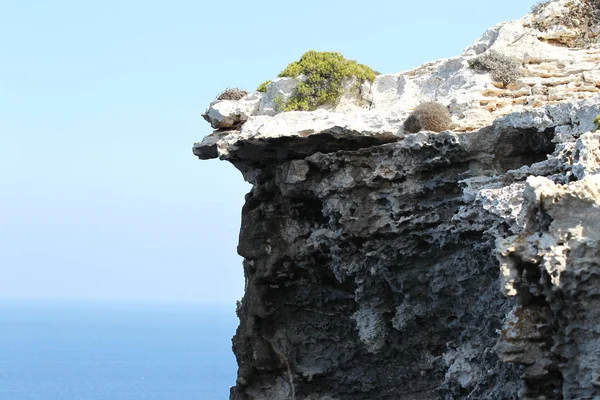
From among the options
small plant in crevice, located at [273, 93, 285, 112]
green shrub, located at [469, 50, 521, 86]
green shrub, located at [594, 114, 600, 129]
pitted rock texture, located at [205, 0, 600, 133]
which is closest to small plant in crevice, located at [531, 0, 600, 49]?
pitted rock texture, located at [205, 0, 600, 133]

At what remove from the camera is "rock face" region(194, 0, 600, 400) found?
15258mm

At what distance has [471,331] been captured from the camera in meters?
23.0

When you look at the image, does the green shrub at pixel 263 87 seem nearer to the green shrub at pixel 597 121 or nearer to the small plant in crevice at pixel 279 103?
the small plant in crevice at pixel 279 103

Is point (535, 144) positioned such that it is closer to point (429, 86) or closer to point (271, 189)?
point (429, 86)

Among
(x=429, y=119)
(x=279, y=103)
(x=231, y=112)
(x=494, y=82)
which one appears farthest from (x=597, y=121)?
(x=231, y=112)

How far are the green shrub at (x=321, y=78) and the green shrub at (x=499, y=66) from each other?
4.16m

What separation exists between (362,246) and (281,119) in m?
4.93

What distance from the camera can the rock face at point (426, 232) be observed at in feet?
50.1

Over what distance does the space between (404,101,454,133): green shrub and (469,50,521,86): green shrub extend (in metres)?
2.80

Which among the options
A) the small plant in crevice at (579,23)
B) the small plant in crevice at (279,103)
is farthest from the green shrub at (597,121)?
the small plant in crevice at (279,103)

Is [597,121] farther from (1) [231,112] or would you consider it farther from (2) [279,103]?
(1) [231,112]

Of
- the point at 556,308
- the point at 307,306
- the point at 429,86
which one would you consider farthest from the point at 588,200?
the point at 307,306

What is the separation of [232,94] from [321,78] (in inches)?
149

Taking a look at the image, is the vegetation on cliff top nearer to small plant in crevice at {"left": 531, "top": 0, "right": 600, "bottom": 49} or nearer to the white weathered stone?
the white weathered stone
